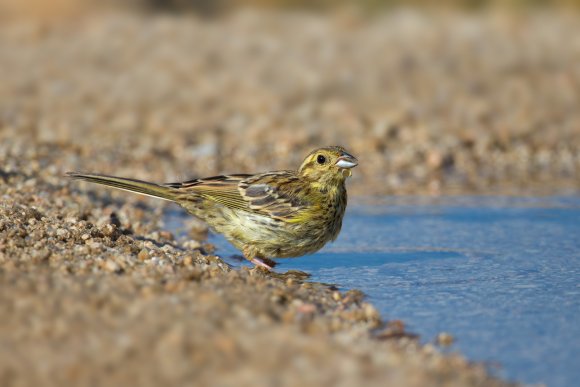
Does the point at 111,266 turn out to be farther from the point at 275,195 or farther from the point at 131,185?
the point at 275,195

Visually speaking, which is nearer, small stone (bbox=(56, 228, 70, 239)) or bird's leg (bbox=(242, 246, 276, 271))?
small stone (bbox=(56, 228, 70, 239))

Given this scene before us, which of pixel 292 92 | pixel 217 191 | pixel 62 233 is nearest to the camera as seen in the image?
pixel 62 233

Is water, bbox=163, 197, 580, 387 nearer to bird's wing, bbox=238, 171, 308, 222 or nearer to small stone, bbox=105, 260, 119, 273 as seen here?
bird's wing, bbox=238, 171, 308, 222

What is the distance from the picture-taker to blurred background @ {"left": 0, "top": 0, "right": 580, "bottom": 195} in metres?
10.9

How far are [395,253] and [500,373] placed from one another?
2679 mm

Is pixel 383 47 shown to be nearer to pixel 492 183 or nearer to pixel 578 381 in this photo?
pixel 492 183

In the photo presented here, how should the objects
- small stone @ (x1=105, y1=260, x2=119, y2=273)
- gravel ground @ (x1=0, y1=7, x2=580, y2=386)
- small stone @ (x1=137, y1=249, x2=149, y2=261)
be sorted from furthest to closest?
small stone @ (x1=137, y1=249, x2=149, y2=261), small stone @ (x1=105, y1=260, x2=119, y2=273), gravel ground @ (x1=0, y1=7, x2=580, y2=386)

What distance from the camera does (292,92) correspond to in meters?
13.1

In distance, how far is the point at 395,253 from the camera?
7.05m

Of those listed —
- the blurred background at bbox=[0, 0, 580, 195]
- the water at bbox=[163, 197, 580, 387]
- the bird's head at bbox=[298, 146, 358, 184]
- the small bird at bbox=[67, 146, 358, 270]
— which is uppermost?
the blurred background at bbox=[0, 0, 580, 195]

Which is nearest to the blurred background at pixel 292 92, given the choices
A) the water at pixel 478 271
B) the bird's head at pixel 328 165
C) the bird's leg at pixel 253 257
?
the water at pixel 478 271

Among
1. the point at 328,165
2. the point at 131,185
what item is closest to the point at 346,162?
the point at 328,165

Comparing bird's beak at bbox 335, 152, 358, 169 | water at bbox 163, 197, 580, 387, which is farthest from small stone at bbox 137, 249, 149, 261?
bird's beak at bbox 335, 152, 358, 169

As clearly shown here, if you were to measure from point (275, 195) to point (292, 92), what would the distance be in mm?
6561
